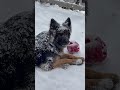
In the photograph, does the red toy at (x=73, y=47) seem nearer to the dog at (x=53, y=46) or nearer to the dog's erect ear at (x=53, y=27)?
the dog at (x=53, y=46)

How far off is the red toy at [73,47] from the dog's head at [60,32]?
0.04 metres

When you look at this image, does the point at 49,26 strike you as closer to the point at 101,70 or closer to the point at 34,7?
the point at 34,7

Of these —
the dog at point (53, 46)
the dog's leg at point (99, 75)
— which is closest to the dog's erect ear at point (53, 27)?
the dog at point (53, 46)

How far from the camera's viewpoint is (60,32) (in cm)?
495

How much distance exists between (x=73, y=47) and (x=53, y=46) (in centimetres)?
21

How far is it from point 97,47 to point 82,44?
0.25 meters

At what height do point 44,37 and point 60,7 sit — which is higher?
point 60,7

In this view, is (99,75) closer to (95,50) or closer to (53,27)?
(95,50)

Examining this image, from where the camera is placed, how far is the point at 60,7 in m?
4.94

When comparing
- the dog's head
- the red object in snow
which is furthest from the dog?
the red object in snow

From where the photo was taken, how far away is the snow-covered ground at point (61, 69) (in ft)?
16.0

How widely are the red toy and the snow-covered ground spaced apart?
4 cm

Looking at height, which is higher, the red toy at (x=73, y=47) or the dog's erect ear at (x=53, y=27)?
the dog's erect ear at (x=53, y=27)

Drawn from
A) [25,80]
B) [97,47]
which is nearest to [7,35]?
[25,80]
